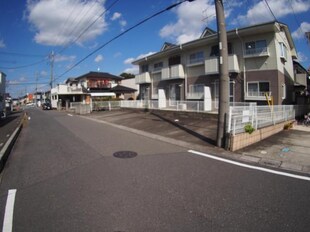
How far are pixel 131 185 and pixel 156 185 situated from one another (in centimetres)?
51

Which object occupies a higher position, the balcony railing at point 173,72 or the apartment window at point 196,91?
the balcony railing at point 173,72

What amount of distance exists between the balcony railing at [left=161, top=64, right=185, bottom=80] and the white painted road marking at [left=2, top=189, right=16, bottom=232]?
702 inches

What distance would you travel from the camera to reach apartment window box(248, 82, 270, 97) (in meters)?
15.2

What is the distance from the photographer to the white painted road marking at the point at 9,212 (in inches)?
118

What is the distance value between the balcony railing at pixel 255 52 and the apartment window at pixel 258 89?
2006mm

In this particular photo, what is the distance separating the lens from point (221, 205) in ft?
11.5

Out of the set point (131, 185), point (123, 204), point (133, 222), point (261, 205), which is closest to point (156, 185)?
point (131, 185)

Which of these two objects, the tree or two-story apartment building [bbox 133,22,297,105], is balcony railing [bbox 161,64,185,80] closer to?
two-story apartment building [bbox 133,22,297,105]

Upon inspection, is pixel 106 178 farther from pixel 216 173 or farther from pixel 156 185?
pixel 216 173

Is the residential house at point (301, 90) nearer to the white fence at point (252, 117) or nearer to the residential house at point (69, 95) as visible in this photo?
the white fence at point (252, 117)

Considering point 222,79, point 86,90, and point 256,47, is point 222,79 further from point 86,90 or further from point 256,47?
point 86,90

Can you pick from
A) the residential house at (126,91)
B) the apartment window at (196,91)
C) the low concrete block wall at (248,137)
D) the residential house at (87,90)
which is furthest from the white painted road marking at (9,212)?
the residential house at (87,90)

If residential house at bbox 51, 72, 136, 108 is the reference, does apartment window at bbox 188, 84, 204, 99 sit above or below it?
below

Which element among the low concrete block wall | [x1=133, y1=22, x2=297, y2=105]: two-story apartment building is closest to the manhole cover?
the low concrete block wall
